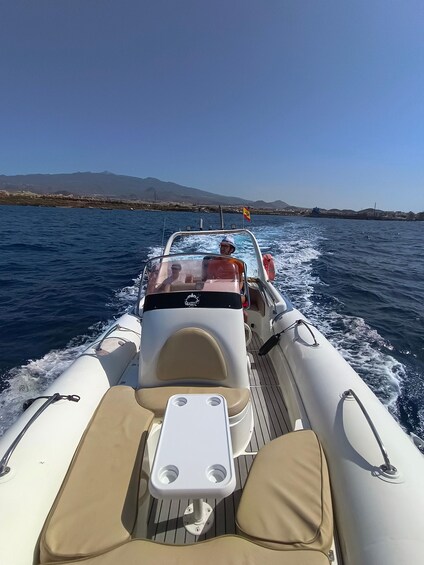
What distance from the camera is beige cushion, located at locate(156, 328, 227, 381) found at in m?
2.67

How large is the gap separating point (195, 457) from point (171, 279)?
1.90 meters

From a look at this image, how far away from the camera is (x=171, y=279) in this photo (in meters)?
3.15

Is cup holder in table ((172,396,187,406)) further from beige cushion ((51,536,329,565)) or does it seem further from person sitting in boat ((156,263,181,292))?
person sitting in boat ((156,263,181,292))

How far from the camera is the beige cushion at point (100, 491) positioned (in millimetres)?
1446

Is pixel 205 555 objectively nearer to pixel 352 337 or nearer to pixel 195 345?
pixel 195 345

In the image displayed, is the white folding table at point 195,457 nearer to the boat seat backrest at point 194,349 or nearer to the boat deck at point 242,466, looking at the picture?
the boat deck at point 242,466

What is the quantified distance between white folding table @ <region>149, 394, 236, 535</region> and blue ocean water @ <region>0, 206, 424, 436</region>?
3.03m

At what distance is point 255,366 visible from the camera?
3.93 m

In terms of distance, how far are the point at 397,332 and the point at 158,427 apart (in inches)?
246

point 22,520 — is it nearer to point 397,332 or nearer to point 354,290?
point 397,332

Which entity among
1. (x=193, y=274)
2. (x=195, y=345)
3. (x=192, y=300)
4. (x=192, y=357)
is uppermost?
(x=193, y=274)

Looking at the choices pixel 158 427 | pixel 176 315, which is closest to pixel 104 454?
pixel 158 427

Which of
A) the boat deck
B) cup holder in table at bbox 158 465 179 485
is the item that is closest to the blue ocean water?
the boat deck

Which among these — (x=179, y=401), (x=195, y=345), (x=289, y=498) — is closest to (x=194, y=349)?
(x=195, y=345)
